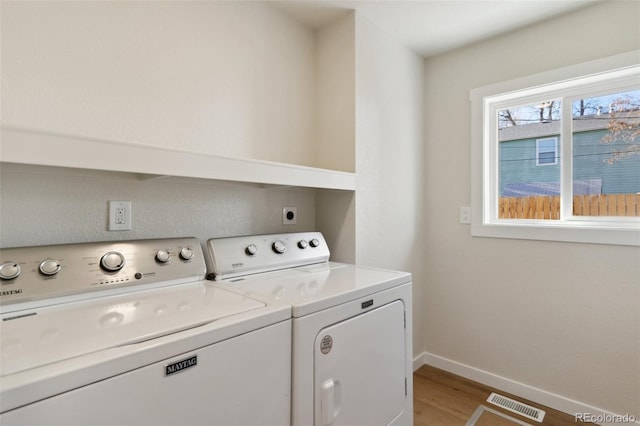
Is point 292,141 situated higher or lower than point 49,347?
higher

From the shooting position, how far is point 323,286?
130 cm

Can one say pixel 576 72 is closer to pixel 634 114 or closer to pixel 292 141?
pixel 634 114

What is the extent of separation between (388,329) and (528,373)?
133 centimetres

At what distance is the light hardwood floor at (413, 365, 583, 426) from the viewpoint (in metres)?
1.83

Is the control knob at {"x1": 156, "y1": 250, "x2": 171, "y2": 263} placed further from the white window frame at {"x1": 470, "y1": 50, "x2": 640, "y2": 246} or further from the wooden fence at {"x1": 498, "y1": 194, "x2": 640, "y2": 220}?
the wooden fence at {"x1": 498, "y1": 194, "x2": 640, "y2": 220}

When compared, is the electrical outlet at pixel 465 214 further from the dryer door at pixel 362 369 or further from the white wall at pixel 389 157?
the dryer door at pixel 362 369

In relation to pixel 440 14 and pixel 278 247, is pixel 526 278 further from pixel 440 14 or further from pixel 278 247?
pixel 440 14

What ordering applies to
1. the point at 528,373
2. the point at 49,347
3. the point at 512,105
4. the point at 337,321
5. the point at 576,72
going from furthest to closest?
the point at 512,105 < the point at 528,373 < the point at 576,72 < the point at 337,321 < the point at 49,347

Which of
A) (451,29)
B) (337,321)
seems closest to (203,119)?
(337,321)

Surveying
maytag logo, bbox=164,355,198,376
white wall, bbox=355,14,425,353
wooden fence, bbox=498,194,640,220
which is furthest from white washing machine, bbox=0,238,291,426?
wooden fence, bbox=498,194,640,220

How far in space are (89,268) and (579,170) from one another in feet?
8.44

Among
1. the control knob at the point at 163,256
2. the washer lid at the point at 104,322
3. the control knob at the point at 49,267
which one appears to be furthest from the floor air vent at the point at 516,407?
the control knob at the point at 49,267

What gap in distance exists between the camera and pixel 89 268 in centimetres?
110

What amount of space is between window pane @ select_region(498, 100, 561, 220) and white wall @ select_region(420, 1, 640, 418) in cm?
24
